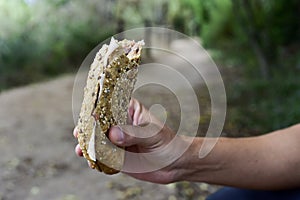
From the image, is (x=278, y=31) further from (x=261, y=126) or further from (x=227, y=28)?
(x=261, y=126)

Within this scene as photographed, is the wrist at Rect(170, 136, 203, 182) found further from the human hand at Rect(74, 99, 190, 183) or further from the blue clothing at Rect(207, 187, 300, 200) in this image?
the blue clothing at Rect(207, 187, 300, 200)

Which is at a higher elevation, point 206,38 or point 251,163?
point 206,38

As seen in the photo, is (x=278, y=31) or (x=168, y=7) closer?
(x=278, y=31)

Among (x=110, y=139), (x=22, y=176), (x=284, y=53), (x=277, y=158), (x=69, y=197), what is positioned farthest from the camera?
(x=284, y=53)

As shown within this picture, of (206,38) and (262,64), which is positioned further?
(206,38)

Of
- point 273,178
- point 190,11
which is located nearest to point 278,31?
point 190,11

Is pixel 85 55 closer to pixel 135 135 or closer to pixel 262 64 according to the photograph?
pixel 262 64

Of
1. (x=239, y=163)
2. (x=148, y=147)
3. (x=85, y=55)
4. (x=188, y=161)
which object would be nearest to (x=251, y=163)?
(x=239, y=163)
